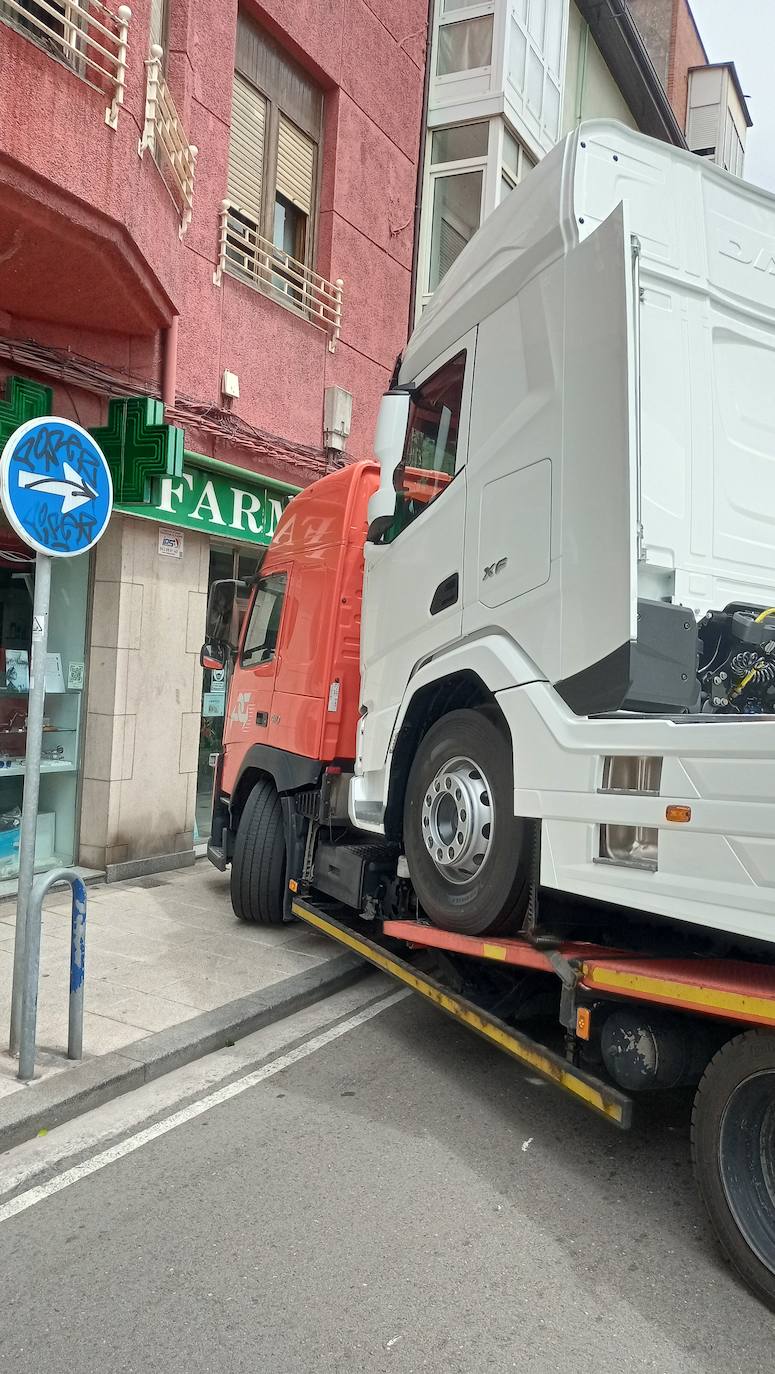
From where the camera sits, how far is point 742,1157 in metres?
2.96

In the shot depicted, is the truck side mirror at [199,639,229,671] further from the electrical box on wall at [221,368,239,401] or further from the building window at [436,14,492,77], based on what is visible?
the building window at [436,14,492,77]

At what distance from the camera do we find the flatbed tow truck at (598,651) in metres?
2.96

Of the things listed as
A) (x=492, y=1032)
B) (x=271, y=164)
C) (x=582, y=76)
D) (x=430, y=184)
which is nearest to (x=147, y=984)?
(x=492, y=1032)

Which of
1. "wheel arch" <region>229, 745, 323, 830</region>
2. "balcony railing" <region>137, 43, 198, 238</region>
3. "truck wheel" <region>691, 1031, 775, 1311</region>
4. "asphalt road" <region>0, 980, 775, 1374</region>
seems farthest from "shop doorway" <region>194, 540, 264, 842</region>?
"truck wheel" <region>691, 1031, 775, 1311</region>

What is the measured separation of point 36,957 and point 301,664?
256cm

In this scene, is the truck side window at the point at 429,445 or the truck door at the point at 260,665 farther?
the truck door at the point at 260,665

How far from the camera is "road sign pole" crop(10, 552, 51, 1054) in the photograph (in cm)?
416

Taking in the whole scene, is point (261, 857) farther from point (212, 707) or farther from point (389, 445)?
point (212, 707)

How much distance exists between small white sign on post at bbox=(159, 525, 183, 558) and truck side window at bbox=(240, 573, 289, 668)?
1.58 m

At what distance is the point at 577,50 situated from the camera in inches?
633

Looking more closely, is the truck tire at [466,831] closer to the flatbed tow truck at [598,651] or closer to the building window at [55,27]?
the flatbed tow truck at [598,651]

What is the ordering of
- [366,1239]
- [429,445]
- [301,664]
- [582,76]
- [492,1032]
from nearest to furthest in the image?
[366,1239] → [492,1032] → [429,445] → [301,664] → [582,76]

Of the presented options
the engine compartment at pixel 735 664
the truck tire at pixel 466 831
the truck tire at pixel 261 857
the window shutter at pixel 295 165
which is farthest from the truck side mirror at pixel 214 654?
the window shutter at pixel 295 165

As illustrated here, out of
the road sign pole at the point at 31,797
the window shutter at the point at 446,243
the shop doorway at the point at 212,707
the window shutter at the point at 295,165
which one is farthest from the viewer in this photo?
the window shutter at the point at 446,243
